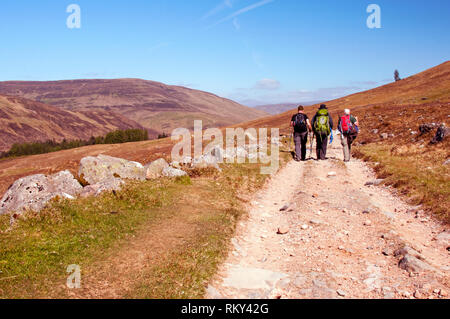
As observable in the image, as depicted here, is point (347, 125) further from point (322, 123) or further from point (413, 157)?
point (413, 157)

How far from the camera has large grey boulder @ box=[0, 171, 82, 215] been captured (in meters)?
12.5

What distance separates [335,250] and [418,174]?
8.91m

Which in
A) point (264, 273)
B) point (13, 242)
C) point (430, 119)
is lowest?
point (264, 273)

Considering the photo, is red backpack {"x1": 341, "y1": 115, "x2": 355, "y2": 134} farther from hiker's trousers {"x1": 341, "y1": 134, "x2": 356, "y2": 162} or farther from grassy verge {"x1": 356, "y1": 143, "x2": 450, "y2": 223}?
grassy verge {"x1": 356, "y1": 143, "x2": 450, "y2": 223}

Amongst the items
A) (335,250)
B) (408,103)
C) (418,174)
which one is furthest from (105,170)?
(408,103)

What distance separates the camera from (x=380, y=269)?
24.6 feet

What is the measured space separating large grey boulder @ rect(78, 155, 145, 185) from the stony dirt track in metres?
6.43

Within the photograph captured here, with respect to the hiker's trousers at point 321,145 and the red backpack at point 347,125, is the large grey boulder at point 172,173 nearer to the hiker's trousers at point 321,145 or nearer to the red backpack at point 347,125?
the hiker's trousers at point 321,145

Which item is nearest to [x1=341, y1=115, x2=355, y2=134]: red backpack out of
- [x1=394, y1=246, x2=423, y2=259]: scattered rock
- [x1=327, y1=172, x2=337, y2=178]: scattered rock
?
[x1=327, y1=172, x2=337, y2=178]: scattered rock

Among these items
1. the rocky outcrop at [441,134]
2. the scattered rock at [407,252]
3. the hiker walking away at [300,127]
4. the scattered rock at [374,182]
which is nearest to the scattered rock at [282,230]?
the scattered rock at [407,252]

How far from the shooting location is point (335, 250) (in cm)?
873
